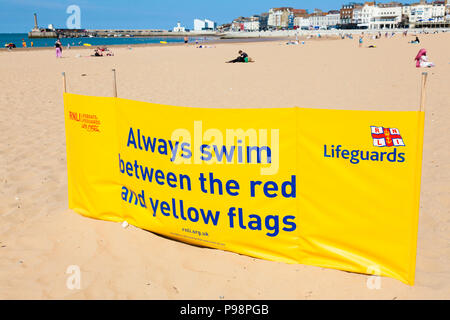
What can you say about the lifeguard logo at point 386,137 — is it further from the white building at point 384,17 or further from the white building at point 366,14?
the white building at point 366,14

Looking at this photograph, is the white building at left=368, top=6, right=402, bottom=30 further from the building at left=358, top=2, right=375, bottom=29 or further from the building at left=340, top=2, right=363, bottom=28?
the building at left=340, top=2, right=363, bottom=28

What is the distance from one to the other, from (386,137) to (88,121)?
3.21m

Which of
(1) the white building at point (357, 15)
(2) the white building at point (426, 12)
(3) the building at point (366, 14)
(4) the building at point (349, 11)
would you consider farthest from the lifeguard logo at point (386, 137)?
(4) the building at point (349, 11)

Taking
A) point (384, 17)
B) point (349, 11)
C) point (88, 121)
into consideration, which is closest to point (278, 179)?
point (88, 121)

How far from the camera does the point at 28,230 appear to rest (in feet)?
15.2

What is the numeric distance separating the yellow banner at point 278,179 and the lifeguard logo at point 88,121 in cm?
5

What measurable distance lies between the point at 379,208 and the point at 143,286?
2.21 metres

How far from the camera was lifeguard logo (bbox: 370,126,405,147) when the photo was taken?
3.21 meters

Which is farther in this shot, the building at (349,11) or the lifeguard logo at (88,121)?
the building at (349,11)

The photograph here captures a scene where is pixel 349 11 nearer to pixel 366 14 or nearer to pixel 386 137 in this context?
pixel 366 14

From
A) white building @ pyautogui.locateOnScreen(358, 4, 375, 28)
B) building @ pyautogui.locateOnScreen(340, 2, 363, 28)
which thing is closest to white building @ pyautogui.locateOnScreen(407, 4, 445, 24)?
white building @ pyautogui.locateOnScreen(358, 4, 375, 28)

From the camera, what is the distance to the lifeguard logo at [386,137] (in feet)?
10.5

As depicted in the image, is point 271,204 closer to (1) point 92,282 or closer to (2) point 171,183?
(2) point 171,183

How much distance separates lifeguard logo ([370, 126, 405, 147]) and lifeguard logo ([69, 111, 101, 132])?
2.95 m
